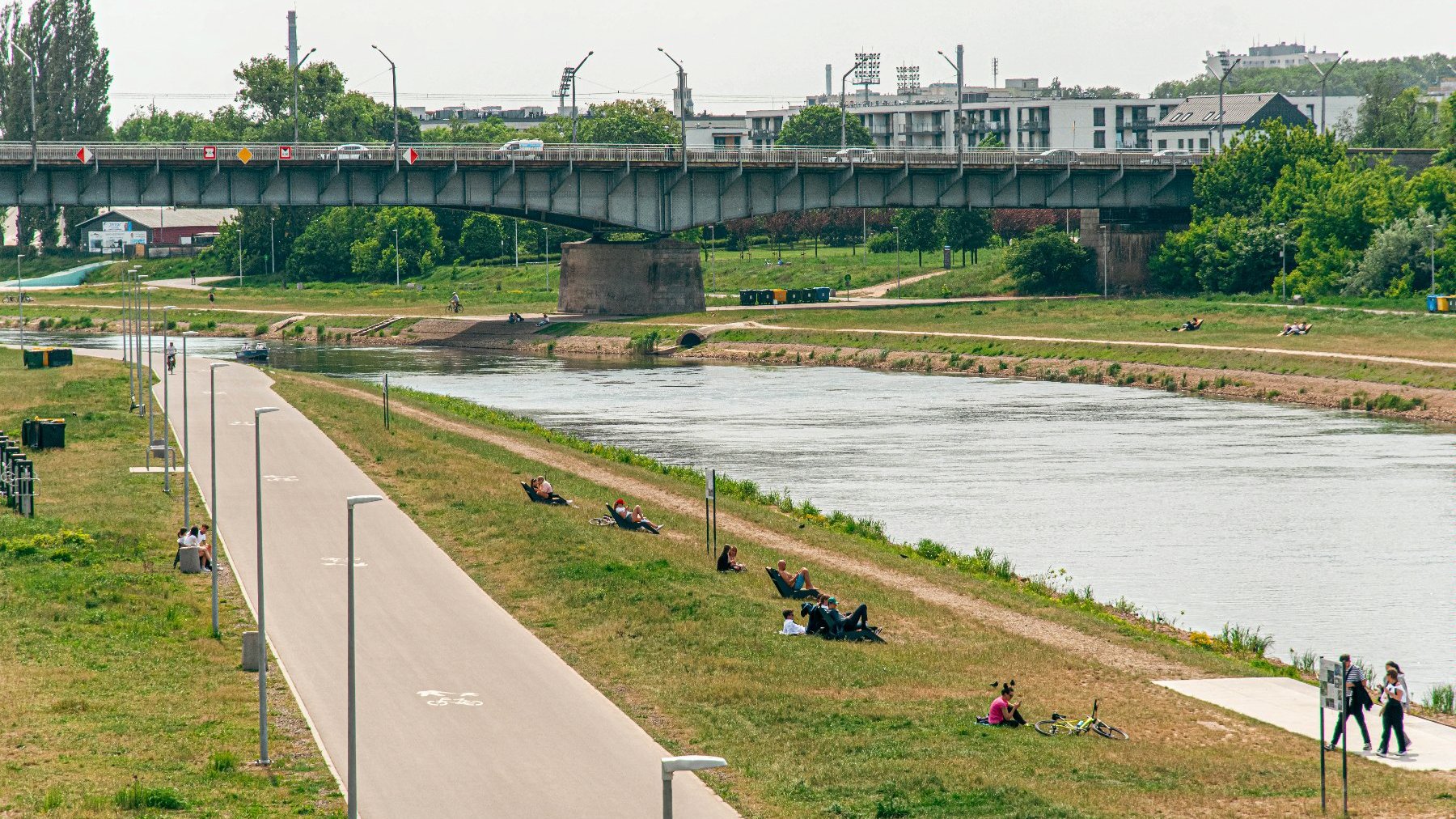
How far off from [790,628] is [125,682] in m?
12.4

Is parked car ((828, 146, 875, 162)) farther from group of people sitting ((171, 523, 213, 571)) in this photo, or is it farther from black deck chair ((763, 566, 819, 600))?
black deck chair ((763, 566, 819, 600))

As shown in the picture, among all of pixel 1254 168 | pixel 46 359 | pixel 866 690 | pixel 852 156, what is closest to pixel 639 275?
pixel 852 156

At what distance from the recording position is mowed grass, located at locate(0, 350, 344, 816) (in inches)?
938

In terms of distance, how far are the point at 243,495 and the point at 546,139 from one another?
485ft

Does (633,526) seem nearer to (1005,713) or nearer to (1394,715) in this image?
(1005,713)

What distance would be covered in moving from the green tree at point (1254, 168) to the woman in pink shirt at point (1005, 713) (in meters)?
98.2

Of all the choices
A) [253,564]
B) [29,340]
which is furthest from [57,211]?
[253,564]

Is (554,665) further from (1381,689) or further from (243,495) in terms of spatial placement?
(243,495)

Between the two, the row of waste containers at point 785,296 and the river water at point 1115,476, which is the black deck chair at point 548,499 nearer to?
the river water at point 1115,476

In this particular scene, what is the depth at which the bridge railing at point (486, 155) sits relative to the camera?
318 ft

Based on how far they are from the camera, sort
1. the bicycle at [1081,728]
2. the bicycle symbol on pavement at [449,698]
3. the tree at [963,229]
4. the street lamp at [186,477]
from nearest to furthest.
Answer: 1. the bicycle at [1081,728]
2. the bicycle symbol on pavement at [449,698]
3. the street lamp at [186,477]
4. the tree at [963,229]

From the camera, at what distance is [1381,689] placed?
27.8m

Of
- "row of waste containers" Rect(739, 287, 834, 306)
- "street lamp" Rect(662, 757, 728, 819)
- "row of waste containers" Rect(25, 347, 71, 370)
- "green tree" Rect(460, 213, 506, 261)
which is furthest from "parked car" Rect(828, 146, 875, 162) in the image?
"street lamp" Rect(662, 757, 728, 819)

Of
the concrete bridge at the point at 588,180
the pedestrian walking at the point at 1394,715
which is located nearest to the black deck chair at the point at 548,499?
the pedestrian walking at the point at 1394,715
